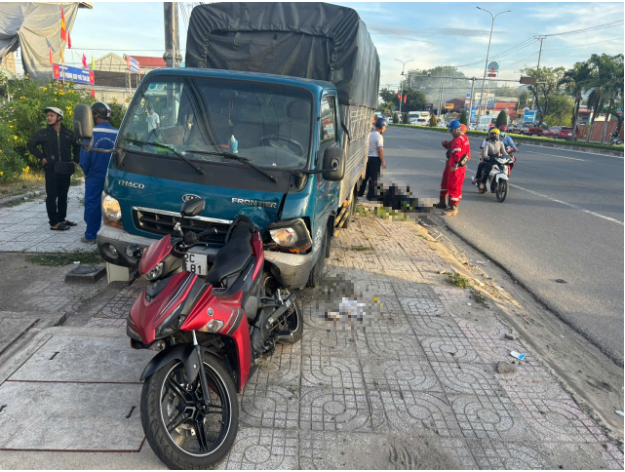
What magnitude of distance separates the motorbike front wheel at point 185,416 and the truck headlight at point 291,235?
1.30 metres

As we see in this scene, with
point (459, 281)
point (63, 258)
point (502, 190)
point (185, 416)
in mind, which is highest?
point (502, 190)

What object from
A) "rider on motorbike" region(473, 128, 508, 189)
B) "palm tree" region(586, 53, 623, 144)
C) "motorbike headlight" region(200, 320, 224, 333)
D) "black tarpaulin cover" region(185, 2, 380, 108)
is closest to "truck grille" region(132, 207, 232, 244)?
"motorbike headlight" region(200, 320, 224, 333)

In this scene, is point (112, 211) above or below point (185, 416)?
above

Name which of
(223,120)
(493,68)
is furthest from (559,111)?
(223,120)

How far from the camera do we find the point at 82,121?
4.33 metres

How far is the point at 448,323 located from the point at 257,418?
2.30m

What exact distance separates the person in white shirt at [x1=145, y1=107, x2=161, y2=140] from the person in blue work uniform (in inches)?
66.9

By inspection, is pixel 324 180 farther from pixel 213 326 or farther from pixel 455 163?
pixel 455 163

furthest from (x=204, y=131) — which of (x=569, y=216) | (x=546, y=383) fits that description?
(x=569, y=216)

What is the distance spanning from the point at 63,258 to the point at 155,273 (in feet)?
12.2

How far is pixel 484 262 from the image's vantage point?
6996mm

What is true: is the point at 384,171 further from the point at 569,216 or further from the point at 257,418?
the point at 257,418

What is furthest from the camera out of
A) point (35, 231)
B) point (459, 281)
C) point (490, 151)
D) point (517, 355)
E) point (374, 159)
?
point (490, 151)

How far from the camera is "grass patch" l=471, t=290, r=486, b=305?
5215mm
